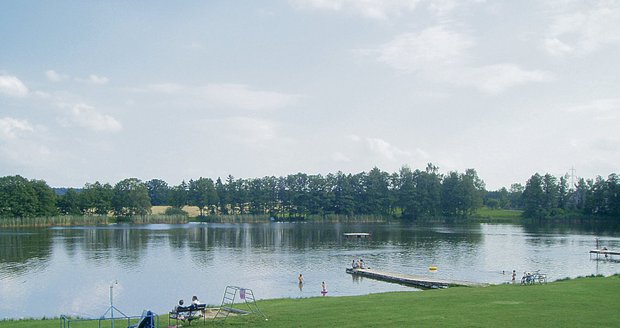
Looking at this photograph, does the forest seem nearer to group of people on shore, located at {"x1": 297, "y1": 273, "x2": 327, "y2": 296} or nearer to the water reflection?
the water reflection

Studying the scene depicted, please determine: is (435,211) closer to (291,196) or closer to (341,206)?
(341,206)

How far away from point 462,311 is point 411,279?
27.7 meters

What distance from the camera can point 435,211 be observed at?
Result: 194m

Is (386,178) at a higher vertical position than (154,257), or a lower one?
higher

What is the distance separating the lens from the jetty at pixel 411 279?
48.2 meters

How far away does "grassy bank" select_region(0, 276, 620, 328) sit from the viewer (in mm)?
21938

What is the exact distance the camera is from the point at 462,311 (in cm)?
2456

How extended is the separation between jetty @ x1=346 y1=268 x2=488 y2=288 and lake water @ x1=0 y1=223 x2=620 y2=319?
1283mm

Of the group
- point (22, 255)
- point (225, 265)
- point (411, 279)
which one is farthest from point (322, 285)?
point (22, 255)

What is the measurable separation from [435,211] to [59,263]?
14608cm

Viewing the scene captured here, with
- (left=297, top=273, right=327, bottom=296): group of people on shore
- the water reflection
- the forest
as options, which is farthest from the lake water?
the forest

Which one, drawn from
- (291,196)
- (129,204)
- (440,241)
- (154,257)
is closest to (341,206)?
(291,196)

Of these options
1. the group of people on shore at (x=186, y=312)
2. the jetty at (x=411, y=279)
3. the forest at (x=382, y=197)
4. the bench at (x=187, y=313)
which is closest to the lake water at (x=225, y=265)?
the jetty at (x=411, y=279)

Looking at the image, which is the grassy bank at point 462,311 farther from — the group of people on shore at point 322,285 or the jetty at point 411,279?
the jetty at point 411,279
